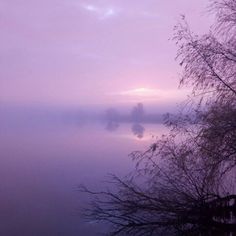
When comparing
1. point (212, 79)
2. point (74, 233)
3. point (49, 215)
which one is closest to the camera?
point (212, 79)

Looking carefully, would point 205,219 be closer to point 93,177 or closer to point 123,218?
point 123,218

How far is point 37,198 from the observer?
2538 cm

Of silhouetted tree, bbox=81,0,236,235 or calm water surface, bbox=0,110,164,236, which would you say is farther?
calm water surface, bbox=0,110,164,236

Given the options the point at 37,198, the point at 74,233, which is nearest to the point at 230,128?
the point at 74,233

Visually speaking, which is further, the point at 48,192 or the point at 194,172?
the point at 48,192

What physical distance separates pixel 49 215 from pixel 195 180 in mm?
14222

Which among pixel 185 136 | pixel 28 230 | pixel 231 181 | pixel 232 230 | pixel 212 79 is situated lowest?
pixel 28 230

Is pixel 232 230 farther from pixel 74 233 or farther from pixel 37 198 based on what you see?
pixel 37 198

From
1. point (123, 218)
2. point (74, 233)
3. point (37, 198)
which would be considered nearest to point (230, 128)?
point (123, 218)

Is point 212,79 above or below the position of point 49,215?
above

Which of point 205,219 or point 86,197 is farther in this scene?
point 86,197

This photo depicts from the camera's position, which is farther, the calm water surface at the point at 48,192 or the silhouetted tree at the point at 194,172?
the calm water surface at the point at 48,192

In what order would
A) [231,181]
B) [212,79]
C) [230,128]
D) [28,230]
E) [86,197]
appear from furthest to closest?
[86,197] → [28,230] → [231,181] → [212,79] → [230,128]

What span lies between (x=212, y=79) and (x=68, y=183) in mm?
20833
